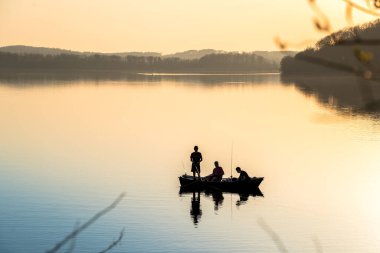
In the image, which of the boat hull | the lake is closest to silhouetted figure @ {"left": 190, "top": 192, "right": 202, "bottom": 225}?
the lake

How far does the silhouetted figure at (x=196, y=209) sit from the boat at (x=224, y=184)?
0.52 m

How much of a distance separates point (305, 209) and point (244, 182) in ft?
13.4

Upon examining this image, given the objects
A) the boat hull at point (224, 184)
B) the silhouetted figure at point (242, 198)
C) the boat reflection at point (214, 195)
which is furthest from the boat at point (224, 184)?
the silhouetted figure at point (242, 198)

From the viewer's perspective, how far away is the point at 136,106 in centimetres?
10275

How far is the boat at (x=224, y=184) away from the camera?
38.0 m

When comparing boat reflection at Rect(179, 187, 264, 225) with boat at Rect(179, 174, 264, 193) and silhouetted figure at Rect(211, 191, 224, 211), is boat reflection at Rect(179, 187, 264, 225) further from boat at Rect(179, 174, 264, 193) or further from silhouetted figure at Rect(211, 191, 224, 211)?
boat at Rect(179, 174, 264, 193)

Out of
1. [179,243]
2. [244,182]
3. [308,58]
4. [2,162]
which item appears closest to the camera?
[308,58]

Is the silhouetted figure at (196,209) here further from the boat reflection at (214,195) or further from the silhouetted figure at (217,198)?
the silhouetted figure at (217,198)

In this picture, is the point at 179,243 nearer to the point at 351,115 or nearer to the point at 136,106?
the point at 351,115

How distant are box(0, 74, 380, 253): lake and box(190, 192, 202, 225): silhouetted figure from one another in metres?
0.15

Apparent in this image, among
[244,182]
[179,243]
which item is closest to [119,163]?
[244,182]

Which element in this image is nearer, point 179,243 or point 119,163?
point 179,243

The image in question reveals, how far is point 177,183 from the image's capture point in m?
41.2

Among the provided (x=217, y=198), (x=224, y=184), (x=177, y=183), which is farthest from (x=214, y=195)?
(x=177, y=183)
